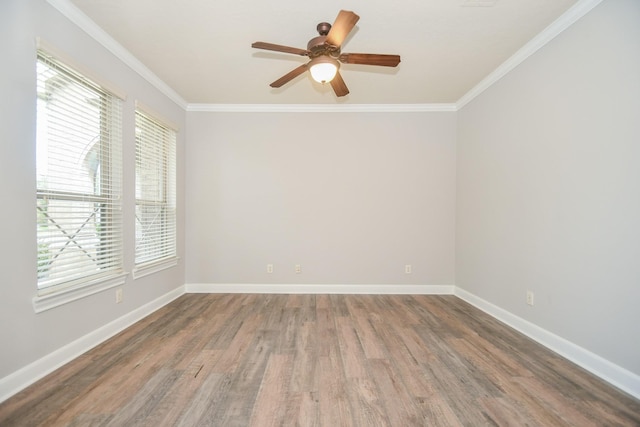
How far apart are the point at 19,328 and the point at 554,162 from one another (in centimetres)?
413

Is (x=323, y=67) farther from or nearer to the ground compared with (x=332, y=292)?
farther from the ground

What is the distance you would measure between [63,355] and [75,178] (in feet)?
4.45

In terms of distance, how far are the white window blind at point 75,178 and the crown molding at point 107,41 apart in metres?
0.40

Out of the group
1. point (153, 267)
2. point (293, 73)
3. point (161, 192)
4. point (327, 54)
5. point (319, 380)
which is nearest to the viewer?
point (319, 380)

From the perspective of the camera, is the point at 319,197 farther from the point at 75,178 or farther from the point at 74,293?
the point at 74,293

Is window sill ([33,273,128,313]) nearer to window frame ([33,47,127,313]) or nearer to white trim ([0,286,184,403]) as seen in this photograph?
window frame ([33,47,127,313])

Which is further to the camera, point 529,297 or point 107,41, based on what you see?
point 529,297

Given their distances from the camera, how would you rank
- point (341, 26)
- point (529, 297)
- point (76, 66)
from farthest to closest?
point (529, 297), point (76, 66), point (341, 26)

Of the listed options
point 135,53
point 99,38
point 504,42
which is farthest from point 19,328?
point 504,42

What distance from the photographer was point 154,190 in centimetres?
347

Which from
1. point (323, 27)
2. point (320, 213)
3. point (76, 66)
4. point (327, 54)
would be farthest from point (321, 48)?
point (320, 213)

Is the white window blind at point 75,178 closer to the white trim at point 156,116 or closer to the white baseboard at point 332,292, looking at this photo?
the white trim at point 156,116

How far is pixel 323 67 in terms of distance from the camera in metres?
2.14

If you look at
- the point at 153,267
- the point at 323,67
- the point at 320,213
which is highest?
the point at 323,67
